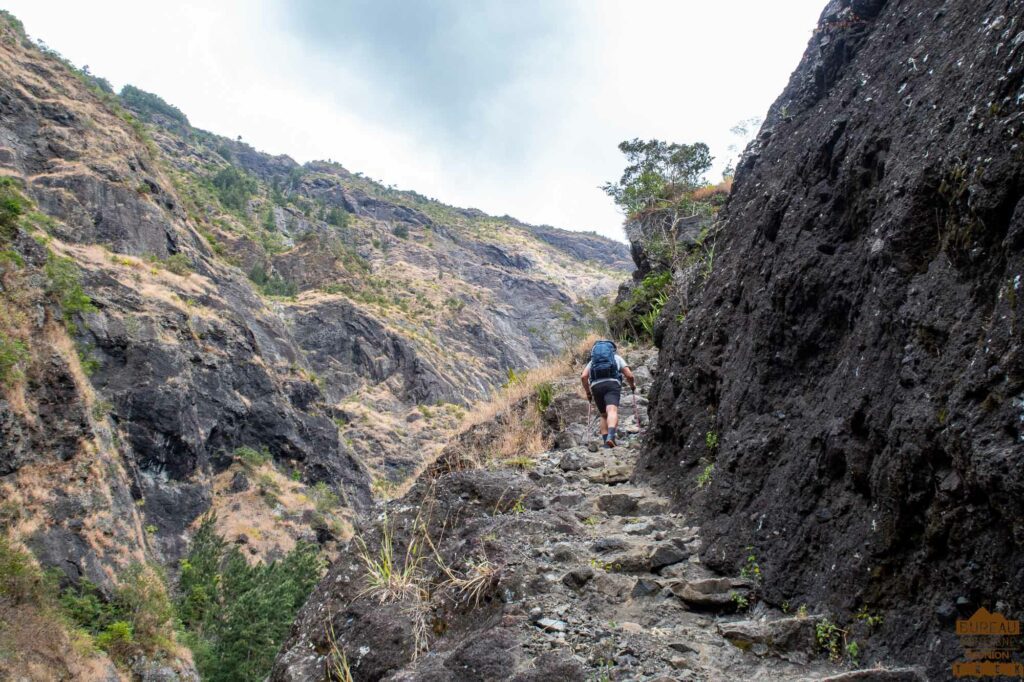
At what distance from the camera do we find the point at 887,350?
9.29 feet

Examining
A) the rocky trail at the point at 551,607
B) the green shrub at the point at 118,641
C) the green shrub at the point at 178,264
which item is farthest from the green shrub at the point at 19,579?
the green shrub at the point at 178,264

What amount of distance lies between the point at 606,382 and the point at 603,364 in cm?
25

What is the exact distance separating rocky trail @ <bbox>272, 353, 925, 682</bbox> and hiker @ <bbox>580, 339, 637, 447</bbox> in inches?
69.0

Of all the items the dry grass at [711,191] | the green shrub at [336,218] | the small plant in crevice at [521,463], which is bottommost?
the small plant in crevice at [521,463]

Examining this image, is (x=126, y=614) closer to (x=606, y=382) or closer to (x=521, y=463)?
(x=521, y=463)

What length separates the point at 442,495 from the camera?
4.81 m

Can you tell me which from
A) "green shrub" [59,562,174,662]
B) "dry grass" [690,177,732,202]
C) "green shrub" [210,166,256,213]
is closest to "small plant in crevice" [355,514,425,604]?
"dry grass" [690,177,732,202]

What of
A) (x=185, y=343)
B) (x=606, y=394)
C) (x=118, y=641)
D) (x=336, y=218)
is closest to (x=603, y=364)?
(x=606, y=394)

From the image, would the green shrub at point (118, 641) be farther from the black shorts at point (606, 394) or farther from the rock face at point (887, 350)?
the rock face at point (887, 350)

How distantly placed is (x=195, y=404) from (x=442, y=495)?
3684cm

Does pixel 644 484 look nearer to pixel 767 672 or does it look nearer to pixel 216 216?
pixel 767 672

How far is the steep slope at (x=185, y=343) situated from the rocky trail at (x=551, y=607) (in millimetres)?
3433

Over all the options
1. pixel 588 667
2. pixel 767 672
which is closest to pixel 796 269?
pixel 767 672

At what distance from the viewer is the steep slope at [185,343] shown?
21797 mm
